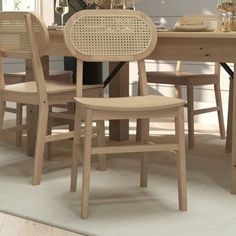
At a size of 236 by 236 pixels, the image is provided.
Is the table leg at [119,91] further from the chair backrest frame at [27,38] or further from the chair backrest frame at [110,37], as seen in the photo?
the chair backrest frame at [110,37]

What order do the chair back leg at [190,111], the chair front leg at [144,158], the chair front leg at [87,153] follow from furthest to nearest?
the chair back leg at [190,111] < the chair front leg at [144,158] < the chair front leg at [87,153]

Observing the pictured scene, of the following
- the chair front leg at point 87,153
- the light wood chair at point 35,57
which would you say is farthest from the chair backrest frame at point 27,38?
the chair front leg at point 87,153

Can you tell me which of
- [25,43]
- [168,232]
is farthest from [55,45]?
[168,232]

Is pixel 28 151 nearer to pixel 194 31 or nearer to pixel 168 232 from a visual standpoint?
pixel 194 31

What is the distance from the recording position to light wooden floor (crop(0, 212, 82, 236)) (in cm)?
208

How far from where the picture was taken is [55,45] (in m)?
2.99

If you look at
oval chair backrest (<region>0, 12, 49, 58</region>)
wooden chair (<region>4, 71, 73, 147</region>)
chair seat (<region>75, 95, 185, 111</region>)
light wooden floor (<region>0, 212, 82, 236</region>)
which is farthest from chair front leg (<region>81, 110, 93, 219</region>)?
wooden chair (<region>4, 71, 73, 147</region>)

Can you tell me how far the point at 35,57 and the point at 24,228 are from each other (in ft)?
3.10

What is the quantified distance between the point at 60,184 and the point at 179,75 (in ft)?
4.34

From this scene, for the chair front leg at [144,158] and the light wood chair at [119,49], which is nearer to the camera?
the light wood chair at [119,49]

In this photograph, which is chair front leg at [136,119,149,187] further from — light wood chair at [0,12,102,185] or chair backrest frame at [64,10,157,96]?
light wood chair at [0,12,102,185]

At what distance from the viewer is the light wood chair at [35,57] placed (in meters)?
2.75

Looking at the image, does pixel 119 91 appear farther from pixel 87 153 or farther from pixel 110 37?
pixel 87 153

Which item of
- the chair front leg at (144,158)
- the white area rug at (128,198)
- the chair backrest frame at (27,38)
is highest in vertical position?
the chair backrest frame at (27,38)
